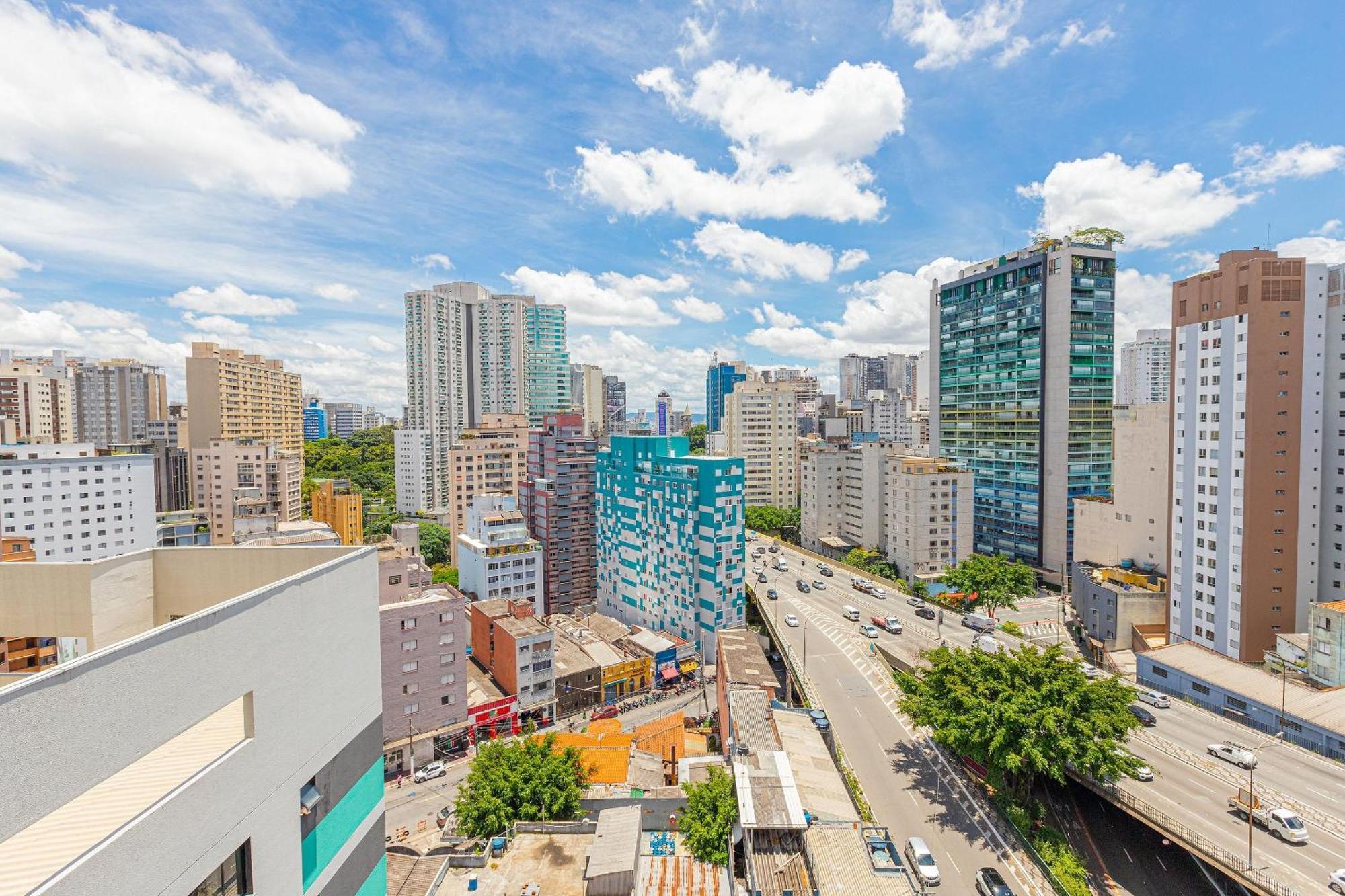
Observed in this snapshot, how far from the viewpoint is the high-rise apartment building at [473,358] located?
95562 mm

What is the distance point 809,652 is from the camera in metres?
38.6

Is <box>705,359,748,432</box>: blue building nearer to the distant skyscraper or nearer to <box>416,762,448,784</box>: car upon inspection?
the distant skyscraper

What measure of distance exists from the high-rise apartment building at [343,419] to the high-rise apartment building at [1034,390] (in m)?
170

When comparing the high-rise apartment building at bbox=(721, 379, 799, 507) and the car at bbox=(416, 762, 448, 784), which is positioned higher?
the high-rise apartment building at bbox=(721, 379, 799, 507)

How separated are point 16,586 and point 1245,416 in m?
48.4

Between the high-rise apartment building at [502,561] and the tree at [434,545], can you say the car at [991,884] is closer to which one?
the high-rise apartment building at [502,561]

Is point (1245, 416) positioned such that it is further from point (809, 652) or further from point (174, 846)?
point (174, 846)

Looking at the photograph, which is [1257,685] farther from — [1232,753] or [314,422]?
[314,422]

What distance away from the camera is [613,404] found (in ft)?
582

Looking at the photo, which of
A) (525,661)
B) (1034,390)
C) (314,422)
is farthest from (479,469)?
(314,422)

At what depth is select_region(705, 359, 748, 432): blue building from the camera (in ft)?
454

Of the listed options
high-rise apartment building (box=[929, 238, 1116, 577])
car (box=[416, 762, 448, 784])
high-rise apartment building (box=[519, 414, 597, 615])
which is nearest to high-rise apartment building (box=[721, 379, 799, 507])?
high-rise apartment building (box=[929, 238, 1116, 577])

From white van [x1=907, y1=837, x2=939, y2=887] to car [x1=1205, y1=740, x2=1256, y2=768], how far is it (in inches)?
Answer: 529

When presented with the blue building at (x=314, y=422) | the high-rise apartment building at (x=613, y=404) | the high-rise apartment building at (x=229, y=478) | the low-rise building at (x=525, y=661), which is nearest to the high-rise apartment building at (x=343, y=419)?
the blue building at (x=314, y=422)
